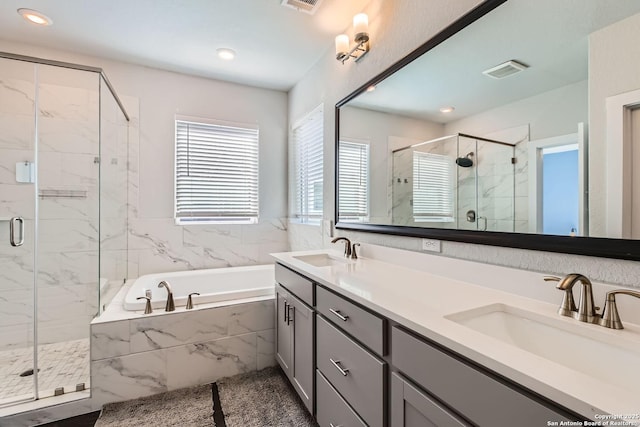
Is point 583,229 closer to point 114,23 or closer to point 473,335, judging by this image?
point 473,335

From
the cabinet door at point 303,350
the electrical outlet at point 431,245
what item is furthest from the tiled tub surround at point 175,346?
the electrical outlet at point 431,245

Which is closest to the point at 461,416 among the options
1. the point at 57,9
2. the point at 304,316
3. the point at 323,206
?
the point at 304,316

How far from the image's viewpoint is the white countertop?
Answer: 0.52 metres

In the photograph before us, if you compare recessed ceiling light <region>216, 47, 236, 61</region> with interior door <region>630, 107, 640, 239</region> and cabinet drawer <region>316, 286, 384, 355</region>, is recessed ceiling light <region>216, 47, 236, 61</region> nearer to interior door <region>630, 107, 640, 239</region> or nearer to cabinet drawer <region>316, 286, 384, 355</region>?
cabinet drawer <region>316, 286, 384, 355</region>

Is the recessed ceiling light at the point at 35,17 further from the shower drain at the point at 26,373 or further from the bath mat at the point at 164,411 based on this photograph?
the bath mat at the point at 164,411

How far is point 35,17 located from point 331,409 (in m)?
3.16

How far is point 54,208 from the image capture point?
2410 mm

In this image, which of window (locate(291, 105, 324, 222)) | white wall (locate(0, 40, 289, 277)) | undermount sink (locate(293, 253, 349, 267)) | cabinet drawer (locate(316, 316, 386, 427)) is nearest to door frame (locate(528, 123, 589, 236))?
cabinet drawer (locate(316, 316, 386, 427))

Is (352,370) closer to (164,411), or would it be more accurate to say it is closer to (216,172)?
(164,411)

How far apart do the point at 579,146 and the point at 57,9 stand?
3.05 metres

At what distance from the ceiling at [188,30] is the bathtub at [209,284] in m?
1.98

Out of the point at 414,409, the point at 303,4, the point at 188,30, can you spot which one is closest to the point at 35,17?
the point at 188,30

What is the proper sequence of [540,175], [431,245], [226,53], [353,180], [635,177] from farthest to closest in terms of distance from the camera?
[226,53]
[353,180]
[431,245]
[540,175]
[635,177]

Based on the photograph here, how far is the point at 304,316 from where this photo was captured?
1.64 metres
